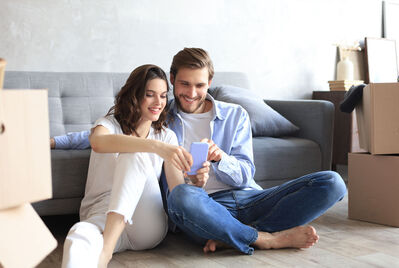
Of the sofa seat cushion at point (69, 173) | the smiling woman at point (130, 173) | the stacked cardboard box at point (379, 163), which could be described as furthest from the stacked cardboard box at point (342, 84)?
the sofa seat cushion at point (69, 173)

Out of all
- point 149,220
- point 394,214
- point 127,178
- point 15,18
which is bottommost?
point 394,214

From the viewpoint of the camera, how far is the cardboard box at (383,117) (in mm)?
2279

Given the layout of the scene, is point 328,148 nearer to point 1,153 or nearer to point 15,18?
point 15,18

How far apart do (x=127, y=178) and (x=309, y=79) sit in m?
2.74

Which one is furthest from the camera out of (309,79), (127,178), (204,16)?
(309,79)

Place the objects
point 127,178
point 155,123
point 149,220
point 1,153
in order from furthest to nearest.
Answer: point 155,123
point 149,220
point 127,178
point 1,153

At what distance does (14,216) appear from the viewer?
Result: 0.94 metres

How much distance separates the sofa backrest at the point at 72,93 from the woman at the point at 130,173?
0.71 m

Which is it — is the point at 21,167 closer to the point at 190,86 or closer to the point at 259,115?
the point at 190,86

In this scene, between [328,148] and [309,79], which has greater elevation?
[309,79]

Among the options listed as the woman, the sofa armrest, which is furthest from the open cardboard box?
the sofa armrest

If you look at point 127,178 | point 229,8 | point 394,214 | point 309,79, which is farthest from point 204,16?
point 127,178

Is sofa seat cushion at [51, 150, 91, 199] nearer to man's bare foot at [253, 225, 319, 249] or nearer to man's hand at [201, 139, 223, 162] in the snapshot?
man's hand at [201, 139, 223, 162]

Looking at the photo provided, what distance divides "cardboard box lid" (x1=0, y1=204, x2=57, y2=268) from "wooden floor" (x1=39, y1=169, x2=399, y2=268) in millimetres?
801
